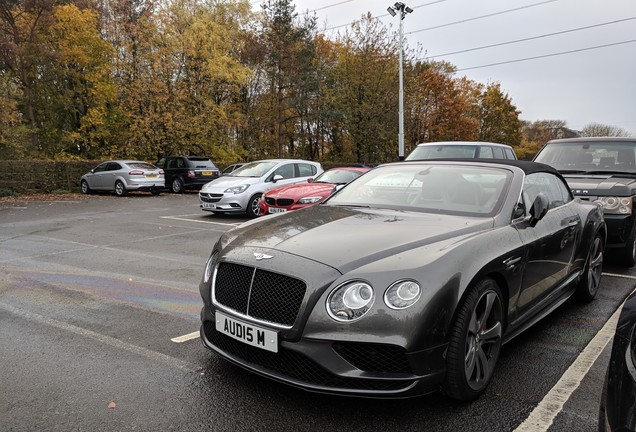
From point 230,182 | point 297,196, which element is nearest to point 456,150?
point 297,196

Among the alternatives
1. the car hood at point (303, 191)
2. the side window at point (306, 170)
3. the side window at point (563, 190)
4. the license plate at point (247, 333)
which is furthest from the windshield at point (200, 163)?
the license plate at point (247, 333)

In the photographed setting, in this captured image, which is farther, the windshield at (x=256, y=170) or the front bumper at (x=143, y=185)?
the front bumper at (x=143, y=185)

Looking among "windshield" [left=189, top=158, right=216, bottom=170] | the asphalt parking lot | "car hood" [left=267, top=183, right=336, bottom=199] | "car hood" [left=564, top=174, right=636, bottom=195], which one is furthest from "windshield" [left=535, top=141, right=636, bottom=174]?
"windshield" [left=189, top=158, right=216, bottom=170]

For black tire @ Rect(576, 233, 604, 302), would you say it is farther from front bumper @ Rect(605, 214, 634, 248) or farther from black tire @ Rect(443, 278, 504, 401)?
black tire @ Rect(443, 278, 504, 401)

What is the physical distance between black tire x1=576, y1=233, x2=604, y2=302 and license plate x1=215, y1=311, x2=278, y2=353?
143 inches

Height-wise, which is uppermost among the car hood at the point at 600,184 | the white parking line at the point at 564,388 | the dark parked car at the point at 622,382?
the car hood at the point at 600,184

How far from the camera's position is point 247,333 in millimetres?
2697

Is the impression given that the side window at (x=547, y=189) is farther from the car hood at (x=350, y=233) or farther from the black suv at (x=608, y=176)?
the black suv at (x=608, y=176)

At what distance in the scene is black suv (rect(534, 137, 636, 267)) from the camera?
5.98 m

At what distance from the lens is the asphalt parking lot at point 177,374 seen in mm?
2570

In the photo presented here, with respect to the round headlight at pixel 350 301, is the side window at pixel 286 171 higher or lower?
higher

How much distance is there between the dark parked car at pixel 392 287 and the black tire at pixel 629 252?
10.1 ft

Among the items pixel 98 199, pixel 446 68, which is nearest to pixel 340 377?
pixel 98 199

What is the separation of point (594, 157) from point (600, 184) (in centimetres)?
133
